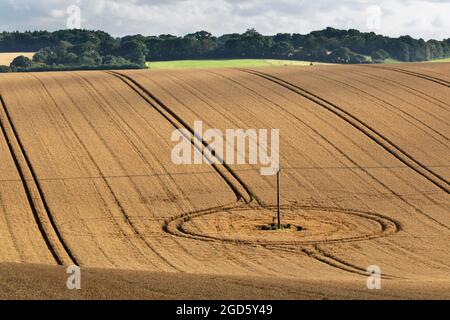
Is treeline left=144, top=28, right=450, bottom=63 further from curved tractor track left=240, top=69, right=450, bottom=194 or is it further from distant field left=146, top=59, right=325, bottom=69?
A: curved tractor track left=240, top=69, right=450, bottom=194

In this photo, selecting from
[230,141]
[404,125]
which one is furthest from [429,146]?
[230,141]

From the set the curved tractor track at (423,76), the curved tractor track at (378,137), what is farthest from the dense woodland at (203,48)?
the curved tractor track at (378,137)

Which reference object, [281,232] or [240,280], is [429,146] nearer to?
[281,232]

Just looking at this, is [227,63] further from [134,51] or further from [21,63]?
[21,63]

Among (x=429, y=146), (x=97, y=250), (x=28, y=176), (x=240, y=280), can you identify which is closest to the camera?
(x=240, y=280)

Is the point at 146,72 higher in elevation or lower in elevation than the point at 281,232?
higher

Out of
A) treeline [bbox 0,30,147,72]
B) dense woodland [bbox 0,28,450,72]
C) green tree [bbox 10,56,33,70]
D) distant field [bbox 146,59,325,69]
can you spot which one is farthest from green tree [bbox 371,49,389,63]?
green tree [bbox 10,56,33,70]

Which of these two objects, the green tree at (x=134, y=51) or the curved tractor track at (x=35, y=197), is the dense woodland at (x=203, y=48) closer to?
the green tree at (x=134, y=51)
